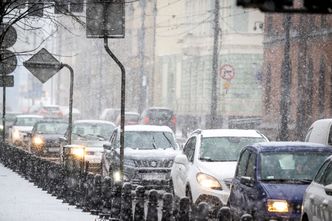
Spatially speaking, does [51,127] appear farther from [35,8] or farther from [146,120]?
[35,8]

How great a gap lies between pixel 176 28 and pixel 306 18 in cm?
3319

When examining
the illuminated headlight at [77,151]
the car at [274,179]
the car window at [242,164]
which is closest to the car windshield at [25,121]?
the illuminated headlight at [77,151]

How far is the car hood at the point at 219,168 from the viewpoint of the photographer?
15.1 meters

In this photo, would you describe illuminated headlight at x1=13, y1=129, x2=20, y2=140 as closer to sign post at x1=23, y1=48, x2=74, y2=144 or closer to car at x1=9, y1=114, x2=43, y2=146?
car at x1=9, y1=114, x2=43, y2=146

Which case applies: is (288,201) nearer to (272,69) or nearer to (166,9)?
(272,69)

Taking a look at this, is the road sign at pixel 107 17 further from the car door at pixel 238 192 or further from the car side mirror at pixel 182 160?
the car door at pixel 238 192

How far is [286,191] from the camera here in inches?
480

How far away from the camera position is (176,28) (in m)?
78.8

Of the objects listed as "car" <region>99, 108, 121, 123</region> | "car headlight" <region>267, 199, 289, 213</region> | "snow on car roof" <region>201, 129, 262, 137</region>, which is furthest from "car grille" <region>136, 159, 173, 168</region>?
"car" <region>99, 108, 121, 123</region>

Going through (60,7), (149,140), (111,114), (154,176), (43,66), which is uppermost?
(60,7)

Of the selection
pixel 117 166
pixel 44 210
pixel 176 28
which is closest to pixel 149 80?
pixel 176 28

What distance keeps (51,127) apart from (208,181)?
18772 mm

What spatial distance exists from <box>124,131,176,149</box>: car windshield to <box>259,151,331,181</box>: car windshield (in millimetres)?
8461

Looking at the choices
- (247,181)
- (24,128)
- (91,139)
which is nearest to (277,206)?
(247,181)
